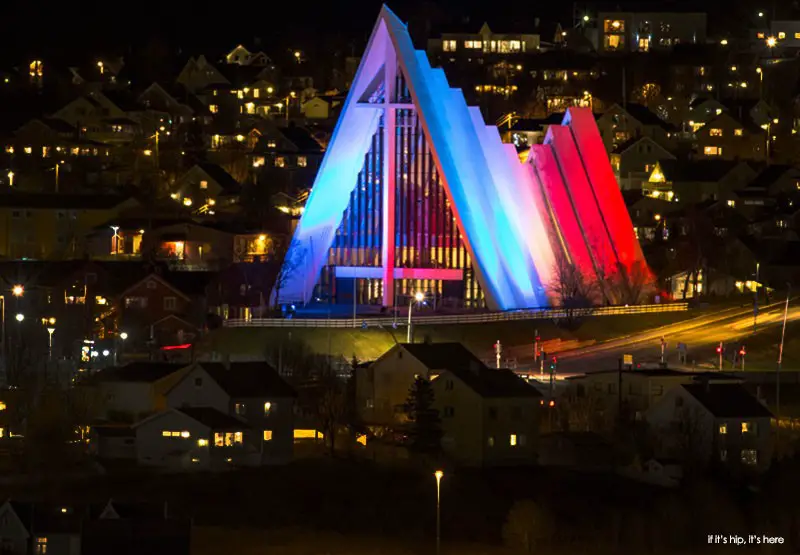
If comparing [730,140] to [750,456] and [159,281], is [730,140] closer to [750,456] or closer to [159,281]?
[159,281]

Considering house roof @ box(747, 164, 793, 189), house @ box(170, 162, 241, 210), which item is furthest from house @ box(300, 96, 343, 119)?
house roof @ box(747, 164, 793, 189)

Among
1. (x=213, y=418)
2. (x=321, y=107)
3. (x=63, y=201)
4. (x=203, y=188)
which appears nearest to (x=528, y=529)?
(x=213, y=418)

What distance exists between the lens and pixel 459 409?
165ft

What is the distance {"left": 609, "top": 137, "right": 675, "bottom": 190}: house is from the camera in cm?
8544

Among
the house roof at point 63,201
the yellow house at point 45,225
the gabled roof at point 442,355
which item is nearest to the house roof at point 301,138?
the house roof at point 63,201

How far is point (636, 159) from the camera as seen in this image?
8569 centimetres

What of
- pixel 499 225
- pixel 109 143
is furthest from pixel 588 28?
pixel 499 225

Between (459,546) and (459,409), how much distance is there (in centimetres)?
663

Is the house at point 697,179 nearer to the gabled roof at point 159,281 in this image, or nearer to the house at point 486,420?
the gabled roof at point 159,281

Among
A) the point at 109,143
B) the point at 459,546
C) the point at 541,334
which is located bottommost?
the point at 459,546

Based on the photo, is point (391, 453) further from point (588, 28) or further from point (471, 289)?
point (588, 28)

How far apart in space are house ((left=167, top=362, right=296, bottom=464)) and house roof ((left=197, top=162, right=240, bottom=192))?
30.4m

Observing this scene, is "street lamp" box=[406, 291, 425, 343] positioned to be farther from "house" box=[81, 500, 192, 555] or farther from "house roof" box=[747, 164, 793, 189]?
"house roof" box=[747, 164, 793, 189]

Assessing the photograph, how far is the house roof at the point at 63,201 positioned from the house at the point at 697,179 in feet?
55.4
